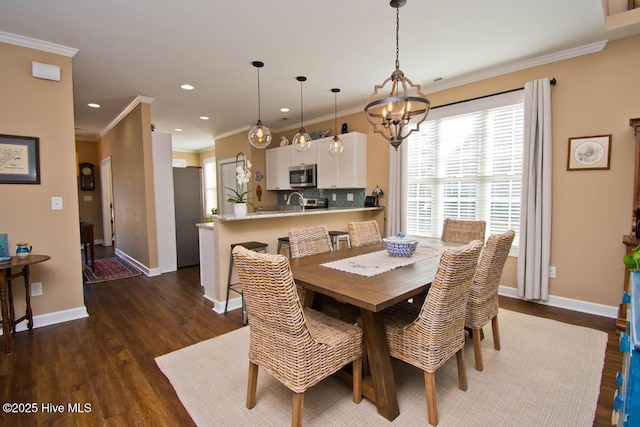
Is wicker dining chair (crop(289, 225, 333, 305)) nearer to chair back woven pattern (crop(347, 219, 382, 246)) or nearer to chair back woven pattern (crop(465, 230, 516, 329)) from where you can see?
chair back woven pattern (crop(347, 219, 382, 246))

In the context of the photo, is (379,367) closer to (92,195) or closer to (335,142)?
(335,142)

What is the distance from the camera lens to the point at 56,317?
3.02m

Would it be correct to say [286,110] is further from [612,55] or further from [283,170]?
[612,55]

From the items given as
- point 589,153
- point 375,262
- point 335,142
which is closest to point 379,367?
point 375,262

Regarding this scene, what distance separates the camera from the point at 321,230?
272 cm

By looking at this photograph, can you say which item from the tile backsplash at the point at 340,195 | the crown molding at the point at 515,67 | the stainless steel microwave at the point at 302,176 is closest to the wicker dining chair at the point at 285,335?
the crown molding at the point at 515,67

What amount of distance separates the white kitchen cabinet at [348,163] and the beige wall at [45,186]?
11.4ft

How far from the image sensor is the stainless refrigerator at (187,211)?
5301 millimetres

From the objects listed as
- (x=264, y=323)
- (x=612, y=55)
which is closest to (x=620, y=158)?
(x=612, y=55)

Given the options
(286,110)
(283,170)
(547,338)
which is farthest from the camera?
(283,170)

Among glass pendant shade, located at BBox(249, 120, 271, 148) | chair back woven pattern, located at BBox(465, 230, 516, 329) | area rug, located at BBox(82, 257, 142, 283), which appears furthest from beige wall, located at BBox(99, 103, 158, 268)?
chair back woven pattern, located at BBox(465, 230, 516, 329)

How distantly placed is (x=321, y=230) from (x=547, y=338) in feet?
6.96

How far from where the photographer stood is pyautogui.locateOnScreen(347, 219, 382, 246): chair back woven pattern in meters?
3.05

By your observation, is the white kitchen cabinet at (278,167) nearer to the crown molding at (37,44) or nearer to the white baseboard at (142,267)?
the white baseboard at (142,267)
